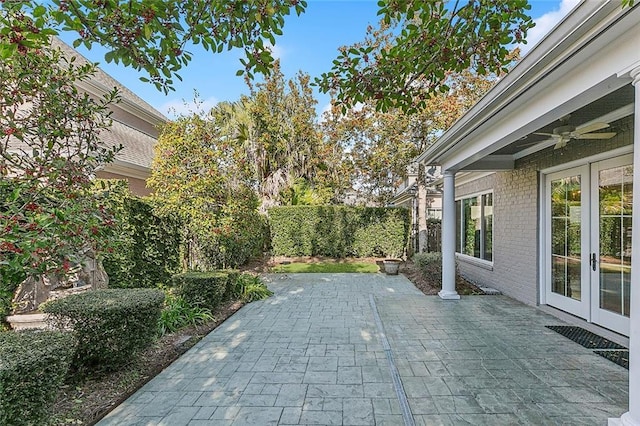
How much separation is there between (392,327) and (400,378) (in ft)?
5.96

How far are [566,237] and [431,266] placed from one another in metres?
3.31

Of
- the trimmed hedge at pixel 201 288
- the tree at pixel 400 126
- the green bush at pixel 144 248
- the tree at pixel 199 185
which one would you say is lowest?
the trimmed hedge at pixel 201 288

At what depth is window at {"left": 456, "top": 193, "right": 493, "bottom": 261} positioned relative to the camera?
28.7ft

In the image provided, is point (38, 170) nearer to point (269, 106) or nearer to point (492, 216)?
point (492, 216)

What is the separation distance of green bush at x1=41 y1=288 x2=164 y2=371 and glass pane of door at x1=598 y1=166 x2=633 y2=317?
19.1ft

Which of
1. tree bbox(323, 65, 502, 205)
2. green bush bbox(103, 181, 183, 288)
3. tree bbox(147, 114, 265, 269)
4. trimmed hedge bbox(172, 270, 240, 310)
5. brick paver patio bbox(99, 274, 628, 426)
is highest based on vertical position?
tree bbox(323, 65, 502, 205)

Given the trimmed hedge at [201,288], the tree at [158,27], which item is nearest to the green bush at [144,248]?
the trimmed hedge at [201,288]

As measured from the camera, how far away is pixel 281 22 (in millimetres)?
2490

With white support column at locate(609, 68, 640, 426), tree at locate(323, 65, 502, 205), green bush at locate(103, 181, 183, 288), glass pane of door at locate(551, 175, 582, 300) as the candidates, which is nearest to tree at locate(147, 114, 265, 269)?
green bush at locate(103, 181, 183, 288)

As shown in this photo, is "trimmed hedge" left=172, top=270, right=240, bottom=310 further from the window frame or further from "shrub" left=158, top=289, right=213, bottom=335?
the window frame

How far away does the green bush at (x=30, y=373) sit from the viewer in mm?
2279

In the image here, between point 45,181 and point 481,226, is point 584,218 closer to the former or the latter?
point 481,226

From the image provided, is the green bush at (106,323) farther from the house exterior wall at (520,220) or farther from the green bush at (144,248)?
the house exterior wall at (520,220)

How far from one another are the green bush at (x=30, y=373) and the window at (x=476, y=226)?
8554mm
